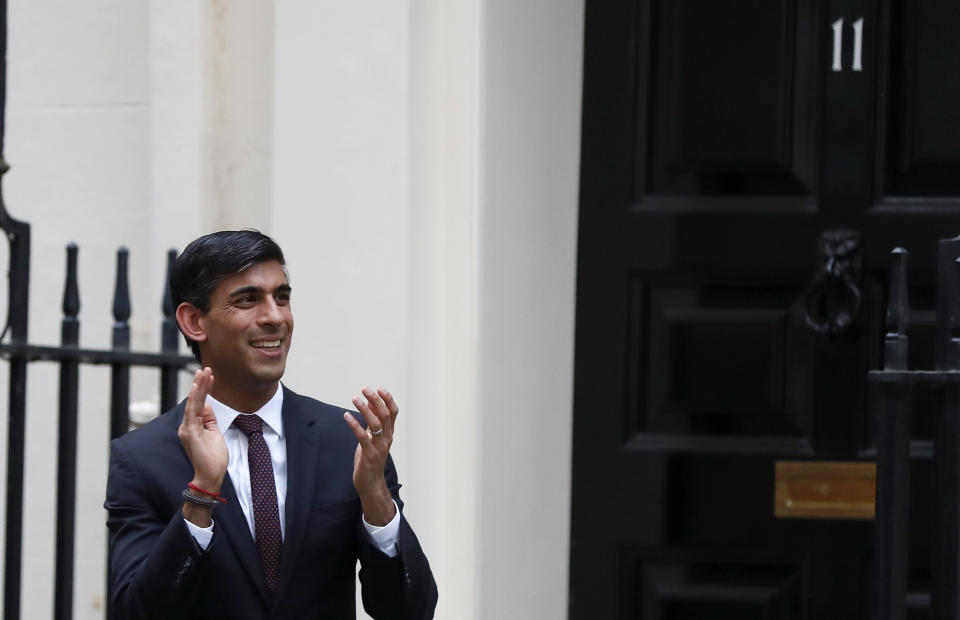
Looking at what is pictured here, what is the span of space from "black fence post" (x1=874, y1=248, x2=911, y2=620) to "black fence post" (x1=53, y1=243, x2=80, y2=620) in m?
2.17

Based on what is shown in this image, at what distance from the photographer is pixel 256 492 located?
2426 millimetres

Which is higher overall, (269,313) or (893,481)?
(269,313)

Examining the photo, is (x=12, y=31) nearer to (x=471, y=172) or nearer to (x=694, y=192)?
(x=471, y=172)

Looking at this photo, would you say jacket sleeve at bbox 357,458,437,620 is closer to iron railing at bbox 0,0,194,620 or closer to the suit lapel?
the suit lapel

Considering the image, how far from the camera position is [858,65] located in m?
3.95


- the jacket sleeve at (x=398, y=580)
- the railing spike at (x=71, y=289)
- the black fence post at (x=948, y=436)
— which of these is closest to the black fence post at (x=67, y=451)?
the railing spike at (x=71, y=289)

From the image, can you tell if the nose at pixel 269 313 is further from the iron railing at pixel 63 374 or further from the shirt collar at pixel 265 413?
the iron railing at pixel 63 374

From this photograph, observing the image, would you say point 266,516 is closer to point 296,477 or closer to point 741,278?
point 296,477

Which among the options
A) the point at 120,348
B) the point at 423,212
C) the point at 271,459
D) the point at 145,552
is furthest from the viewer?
the point at 120,348

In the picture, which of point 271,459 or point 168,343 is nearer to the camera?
point 271,459

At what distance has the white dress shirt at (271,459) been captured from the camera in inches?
94.7

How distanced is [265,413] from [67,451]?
1634 millimetres

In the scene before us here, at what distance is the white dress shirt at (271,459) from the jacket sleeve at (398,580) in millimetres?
16

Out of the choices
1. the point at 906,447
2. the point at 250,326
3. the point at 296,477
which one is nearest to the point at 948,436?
the point at 906,447
